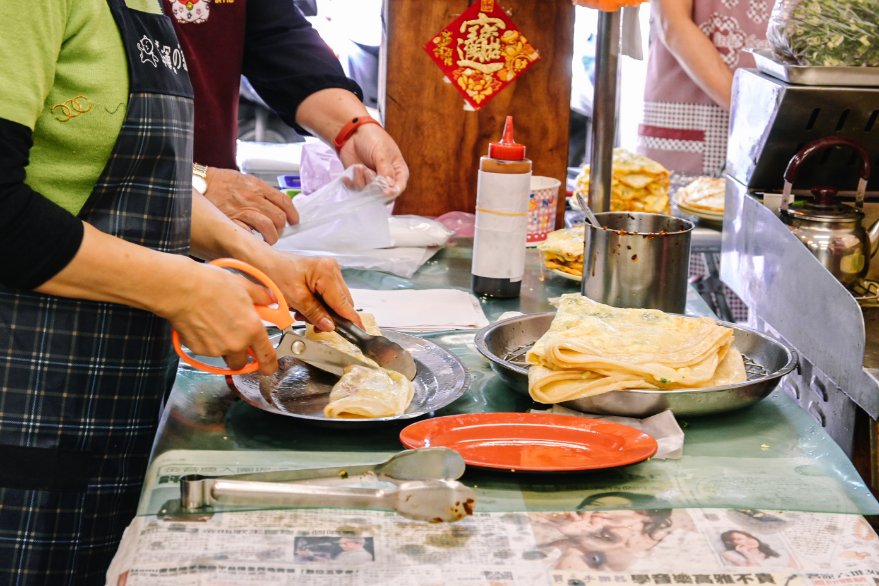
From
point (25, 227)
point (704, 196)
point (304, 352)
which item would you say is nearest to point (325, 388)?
point (304, 352)

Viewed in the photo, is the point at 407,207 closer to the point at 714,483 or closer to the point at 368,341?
the point at 368,341

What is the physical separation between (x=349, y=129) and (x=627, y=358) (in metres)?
1.33

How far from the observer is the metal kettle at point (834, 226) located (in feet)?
6.92

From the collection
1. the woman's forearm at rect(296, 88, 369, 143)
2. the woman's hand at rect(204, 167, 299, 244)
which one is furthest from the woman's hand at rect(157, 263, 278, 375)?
the woman's forearm at rect(296, 88, 369, 143)

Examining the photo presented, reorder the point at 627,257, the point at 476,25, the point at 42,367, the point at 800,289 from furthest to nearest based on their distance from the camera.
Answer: the point at 476,25 → the point at 800,289 → the point at 627,257 → the point at 42,367

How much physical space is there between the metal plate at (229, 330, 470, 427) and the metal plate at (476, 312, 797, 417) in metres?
0.07

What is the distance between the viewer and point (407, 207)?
9.86 feet

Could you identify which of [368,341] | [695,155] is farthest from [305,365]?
[695,155]

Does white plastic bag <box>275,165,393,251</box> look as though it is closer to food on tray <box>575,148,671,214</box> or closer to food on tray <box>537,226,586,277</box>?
food on tray <box>537,226,586,277</box>

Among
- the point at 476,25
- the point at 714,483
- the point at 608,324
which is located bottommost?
the point at 714,483

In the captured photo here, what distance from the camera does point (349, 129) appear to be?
8.64ft

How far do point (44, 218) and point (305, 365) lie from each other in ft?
1.75

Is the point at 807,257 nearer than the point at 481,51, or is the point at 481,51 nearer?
the point at 807,257

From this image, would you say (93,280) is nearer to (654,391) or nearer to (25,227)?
(25,227)
